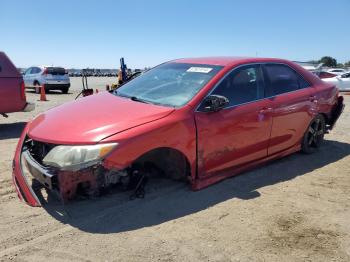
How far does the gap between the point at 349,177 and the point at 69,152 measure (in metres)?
3.78

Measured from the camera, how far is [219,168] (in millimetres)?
4633

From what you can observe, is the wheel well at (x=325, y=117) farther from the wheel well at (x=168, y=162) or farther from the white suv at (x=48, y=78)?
the white suv at (x=48, y=78)

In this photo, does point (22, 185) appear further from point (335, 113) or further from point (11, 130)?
point (335, 113)

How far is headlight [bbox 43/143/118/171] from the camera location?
3.55 meters

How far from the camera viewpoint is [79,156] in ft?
11.7

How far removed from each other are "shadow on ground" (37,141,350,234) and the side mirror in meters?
0.95

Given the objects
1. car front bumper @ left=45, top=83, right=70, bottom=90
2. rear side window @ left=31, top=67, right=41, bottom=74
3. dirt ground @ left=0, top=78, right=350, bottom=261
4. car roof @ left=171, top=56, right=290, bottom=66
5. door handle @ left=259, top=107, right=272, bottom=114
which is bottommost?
car front bumper @ left=45, top=83, right=70, bottom=90

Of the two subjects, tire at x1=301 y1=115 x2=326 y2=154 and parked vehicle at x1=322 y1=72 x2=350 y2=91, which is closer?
tire at x1=301 y1=115 x2=326 y2=154

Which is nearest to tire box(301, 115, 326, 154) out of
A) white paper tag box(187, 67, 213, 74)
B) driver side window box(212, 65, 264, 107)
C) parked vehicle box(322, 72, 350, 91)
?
driver side window box(212, 65, 264, 107)

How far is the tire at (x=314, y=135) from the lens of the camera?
20.0 ft

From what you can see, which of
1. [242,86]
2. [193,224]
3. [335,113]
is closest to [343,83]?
[335,113]

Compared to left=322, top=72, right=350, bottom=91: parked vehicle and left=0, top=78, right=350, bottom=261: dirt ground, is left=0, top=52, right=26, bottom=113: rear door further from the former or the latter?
left=322, top=72, right=350, bottom=91: parked vehicle

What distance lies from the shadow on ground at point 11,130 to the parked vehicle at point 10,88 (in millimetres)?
432

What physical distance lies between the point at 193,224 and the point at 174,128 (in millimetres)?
1017
